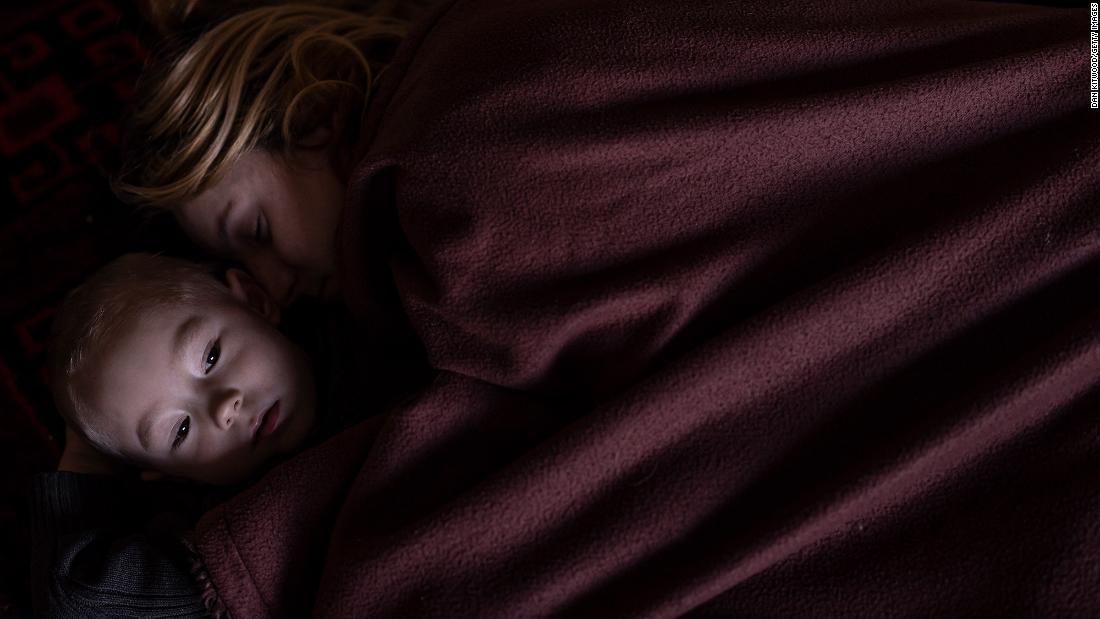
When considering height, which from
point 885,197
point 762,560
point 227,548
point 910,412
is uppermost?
point 885,197

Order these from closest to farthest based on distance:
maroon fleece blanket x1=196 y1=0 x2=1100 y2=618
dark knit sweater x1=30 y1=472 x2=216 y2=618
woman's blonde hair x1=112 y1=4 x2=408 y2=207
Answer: maroon fleece blanket x1=196 y1=0 x2=1100 y2=618 → dark knit sweater x1=30 y1=472 x2=216 y2=618 → woman's blonde hair x1=112 y1=4 x2=408 y2=207

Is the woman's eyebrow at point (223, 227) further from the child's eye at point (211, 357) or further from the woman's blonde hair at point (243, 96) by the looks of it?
the child's eye at point (211, 357)

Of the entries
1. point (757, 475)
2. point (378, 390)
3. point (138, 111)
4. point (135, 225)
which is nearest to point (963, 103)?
point (757, 475)

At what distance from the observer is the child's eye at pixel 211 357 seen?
867 mm

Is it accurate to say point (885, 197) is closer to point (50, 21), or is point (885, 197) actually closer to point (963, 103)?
point (963, 103)

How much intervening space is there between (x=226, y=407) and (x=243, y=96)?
12.8 inches

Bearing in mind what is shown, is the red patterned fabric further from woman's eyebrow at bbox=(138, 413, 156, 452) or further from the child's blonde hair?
woman's eyebrow at bbox=(138, 413, 156, 452)

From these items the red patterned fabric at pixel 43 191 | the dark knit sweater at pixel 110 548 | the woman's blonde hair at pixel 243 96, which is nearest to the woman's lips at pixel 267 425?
the dark knit sweater at pixel 110 548

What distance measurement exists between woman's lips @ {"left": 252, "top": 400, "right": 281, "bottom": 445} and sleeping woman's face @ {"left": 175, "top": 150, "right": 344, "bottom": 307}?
166 mm

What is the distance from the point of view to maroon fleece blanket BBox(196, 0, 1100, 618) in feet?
2.14

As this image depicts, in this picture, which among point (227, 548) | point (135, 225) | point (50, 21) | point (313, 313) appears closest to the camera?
point (227, 548)

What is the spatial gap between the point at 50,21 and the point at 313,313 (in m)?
0.71

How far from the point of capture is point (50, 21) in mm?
1342

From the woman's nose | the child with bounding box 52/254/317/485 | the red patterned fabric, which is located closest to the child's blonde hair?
the child with bounding box 52/254/317/485
